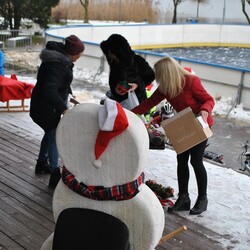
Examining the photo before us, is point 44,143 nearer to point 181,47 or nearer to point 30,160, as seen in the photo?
point 30,160

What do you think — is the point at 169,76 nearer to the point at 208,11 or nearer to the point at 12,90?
the point at 12,90

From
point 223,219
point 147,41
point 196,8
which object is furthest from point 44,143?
point 196,8

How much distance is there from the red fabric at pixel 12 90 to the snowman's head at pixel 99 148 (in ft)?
17.5

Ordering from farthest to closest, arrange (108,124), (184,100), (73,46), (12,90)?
(12,90)
(73,46)
(184,100)
(108,124)

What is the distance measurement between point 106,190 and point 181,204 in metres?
1.87

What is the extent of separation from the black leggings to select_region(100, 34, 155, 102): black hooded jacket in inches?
36.1

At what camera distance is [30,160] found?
565cm

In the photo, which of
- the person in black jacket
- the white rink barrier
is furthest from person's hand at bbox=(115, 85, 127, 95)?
the white rink barrier

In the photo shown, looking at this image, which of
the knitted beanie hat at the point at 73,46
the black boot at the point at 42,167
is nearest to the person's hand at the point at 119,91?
the knitted beanie hat at the point at 73,46

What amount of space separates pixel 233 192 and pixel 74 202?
2.54m

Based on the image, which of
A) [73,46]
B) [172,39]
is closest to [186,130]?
[73,46]

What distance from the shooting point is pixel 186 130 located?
3906 millimetres

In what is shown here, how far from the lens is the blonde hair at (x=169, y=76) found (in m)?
3.90

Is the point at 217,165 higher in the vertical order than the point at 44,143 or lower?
lower
